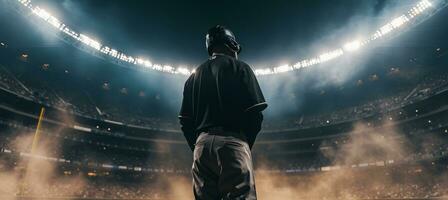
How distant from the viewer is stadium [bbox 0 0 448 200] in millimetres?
26484

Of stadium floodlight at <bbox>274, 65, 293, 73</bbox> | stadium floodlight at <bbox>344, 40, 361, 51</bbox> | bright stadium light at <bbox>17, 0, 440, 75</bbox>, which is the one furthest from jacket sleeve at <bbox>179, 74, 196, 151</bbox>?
stadium floodlight at <bbox>274, 65, 293, 73</bbox>

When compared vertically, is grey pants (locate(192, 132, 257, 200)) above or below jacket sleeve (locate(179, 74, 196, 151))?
below

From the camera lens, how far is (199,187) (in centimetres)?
213

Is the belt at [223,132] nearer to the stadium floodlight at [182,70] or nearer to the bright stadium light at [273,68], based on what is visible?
the bright stadium light at [273,68]

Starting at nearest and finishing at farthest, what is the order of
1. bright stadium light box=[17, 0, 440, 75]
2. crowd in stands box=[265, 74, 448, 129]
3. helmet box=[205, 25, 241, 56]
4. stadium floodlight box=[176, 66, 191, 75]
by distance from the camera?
helmet box=[205, 25, 241, 56]
bright stadium light box=[17, 0, 440, 75]
crowd in stands box=[265, 74, 448, 129]
stadium floodlight box=[176, 66, 191, 75]

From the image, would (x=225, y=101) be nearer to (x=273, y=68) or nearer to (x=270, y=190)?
(x=270, y=190)

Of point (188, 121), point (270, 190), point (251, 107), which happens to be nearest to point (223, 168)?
point (251, 107)

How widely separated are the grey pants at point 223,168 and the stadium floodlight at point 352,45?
32.5 m

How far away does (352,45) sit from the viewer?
3130cm

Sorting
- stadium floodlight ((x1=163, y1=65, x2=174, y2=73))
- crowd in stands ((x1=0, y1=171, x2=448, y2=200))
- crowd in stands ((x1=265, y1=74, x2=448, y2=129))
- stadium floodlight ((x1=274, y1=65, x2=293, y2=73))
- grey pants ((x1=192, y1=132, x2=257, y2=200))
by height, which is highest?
stadium floodlight ((x1=274, y1=65, x2=293, y2=73))

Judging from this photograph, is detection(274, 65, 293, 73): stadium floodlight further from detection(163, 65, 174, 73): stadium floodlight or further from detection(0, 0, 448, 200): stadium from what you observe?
detection(163, 65, 174, 73): stadium floodlight

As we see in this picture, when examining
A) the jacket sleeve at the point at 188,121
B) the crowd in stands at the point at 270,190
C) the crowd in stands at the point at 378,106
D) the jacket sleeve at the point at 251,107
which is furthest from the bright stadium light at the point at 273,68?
the jacket sleeve at the point at 251,107

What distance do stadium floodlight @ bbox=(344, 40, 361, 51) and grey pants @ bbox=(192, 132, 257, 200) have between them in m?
32.5

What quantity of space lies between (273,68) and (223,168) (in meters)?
35.4
